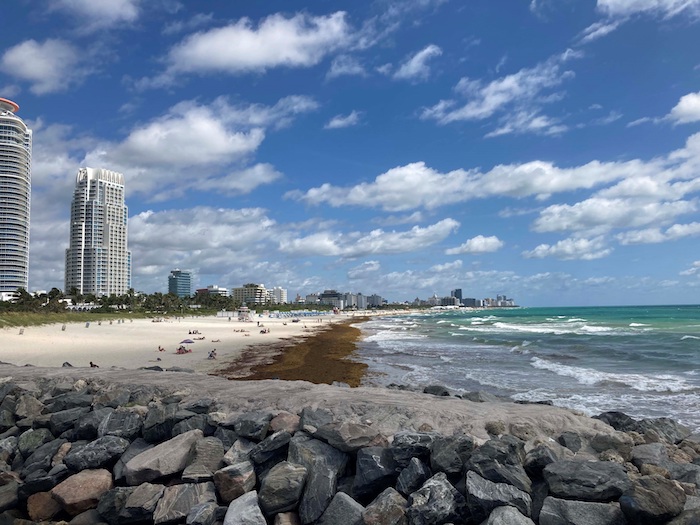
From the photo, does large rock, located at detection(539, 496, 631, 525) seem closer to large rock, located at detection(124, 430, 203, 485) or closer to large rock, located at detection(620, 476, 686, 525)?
large rock, located at detection(620, 476, 686, 525)

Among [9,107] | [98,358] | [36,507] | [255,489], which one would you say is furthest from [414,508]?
[9,107]

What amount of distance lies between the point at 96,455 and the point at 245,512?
285 cm

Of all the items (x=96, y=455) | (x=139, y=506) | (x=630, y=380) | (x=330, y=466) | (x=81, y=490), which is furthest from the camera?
(x=630, y=380)

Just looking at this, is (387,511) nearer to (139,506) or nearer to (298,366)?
(139,506)

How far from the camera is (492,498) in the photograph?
190 inches

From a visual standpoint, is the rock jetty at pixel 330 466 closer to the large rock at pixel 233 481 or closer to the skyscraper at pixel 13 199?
the large rock at pixel 233 481

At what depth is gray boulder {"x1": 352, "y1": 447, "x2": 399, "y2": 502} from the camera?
558 cm

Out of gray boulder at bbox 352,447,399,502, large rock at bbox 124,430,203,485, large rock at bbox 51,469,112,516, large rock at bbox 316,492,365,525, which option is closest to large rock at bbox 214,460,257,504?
large rock at bbox 124,430,203,485

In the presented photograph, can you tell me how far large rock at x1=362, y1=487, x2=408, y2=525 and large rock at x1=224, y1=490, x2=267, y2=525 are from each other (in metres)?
1.20

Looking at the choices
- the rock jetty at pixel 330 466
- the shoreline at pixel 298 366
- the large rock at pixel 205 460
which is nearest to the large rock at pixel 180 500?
the rock jetty at pixel 330 466

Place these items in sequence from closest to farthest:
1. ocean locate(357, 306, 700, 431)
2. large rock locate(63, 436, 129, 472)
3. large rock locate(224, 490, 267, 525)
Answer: large rock locate(224, 490, 267, 525), large rock locate(63, 436, 129, 472), ocean locate(357, 306, 700, 431)

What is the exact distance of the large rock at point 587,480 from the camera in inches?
189

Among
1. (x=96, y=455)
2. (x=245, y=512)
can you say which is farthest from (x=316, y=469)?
(x=96, y=455)

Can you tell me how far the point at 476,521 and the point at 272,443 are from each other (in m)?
2.72
